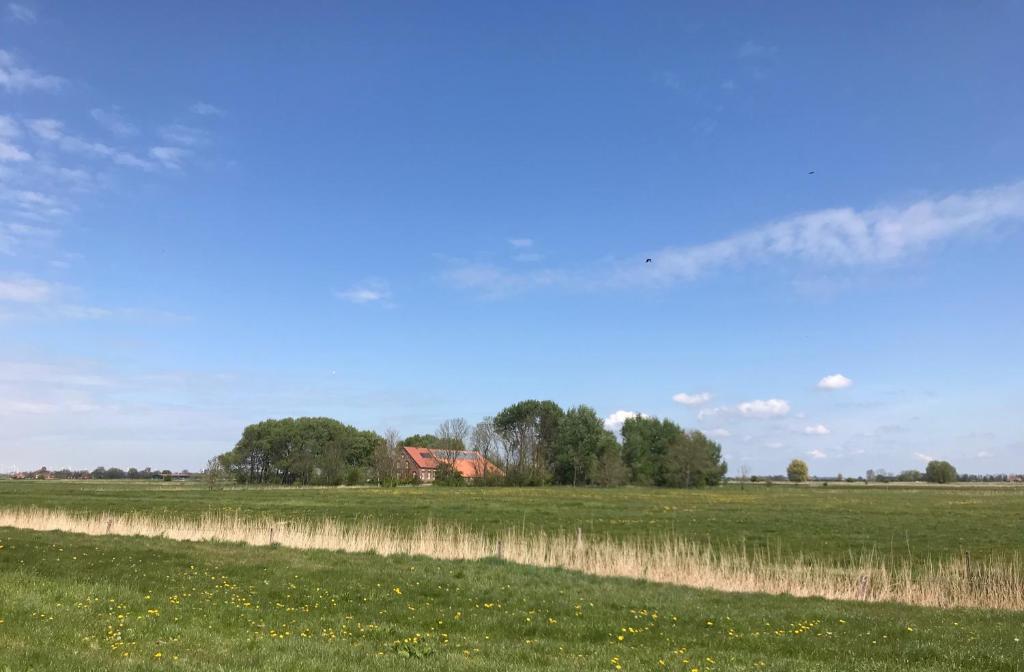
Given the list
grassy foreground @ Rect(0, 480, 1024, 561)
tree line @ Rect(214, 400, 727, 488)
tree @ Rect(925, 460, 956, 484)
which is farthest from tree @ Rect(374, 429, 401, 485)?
tree @ Rect(925, 460, 956, 484)

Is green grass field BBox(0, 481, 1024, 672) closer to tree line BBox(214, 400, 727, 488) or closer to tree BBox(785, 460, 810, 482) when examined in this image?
tree line BBox(214, 400, 727, 488)

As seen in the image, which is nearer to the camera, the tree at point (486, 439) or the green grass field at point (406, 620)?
the green grass field at point (406, 620)

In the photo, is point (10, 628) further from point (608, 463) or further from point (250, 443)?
point (250, 443)

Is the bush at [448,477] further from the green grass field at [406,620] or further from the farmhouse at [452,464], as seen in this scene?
the green grass field at [406,620]

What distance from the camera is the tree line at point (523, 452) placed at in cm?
11350

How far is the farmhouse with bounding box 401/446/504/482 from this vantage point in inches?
4456

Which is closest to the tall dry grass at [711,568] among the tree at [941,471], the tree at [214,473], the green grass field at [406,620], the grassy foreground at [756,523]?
the green grass field at [406,620]

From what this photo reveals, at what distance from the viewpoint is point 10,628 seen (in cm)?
861

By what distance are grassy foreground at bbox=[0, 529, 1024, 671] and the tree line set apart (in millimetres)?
94026

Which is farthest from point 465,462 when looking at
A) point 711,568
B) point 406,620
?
point 406,620

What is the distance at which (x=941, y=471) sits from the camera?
16538 cm

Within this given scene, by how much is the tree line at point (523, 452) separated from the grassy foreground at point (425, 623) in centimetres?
9403

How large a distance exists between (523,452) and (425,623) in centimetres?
10472

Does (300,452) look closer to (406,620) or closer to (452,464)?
(452,464)
